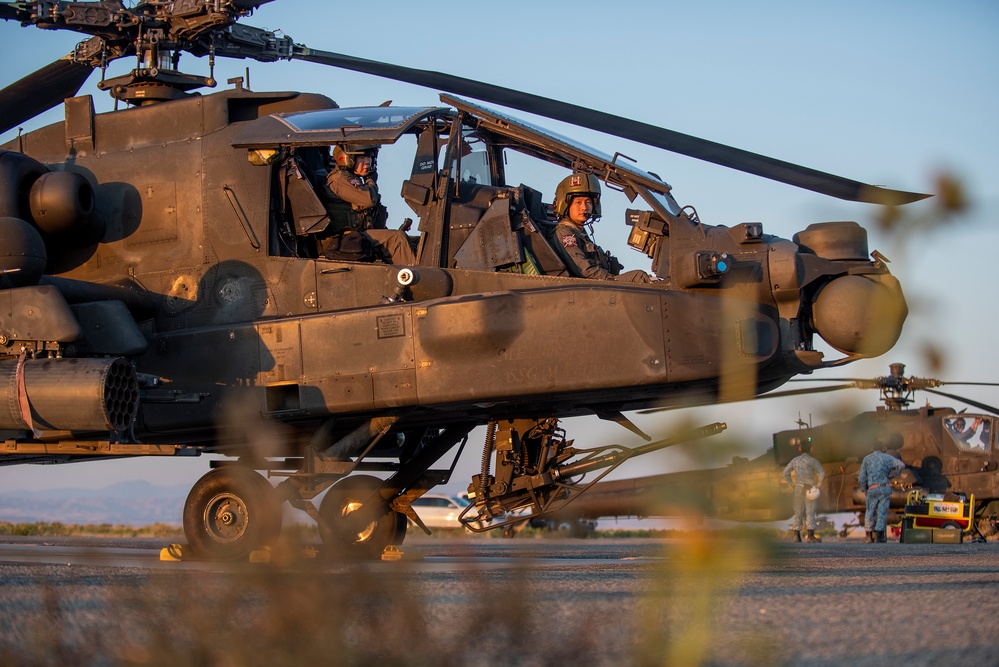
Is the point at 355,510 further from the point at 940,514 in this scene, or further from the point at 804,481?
the point at 940,514

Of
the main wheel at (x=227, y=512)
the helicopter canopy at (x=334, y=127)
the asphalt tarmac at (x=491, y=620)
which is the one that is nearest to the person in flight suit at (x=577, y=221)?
the helicopter canopy at (x=334, y=127)

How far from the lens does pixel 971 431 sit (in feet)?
60.7

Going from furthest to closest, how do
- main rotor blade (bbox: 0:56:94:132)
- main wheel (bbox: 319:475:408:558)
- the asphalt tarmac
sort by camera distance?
1. main rotor blade (bbox: 0:56:94:132)
2. main wheel (bbox: 319:475:408:558)
3. the asphalt tarmac

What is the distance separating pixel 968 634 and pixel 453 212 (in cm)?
558

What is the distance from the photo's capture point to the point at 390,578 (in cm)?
396

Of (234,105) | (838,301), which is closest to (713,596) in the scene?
(838,301)

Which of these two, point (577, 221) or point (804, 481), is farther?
point (804, 481)

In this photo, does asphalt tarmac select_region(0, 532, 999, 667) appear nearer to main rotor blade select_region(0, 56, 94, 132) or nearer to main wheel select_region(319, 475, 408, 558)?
main wheel select_region(319, 475, 408, 558)

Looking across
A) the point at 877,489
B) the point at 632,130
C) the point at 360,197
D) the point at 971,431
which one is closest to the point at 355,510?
the point at 360,197

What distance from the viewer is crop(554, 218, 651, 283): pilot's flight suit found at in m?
8.20

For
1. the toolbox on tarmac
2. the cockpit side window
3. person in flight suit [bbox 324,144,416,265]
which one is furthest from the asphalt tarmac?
Answer: the cockpit side window

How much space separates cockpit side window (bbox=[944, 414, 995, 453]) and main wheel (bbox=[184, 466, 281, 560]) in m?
13.8

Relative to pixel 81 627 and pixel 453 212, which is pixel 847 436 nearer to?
pixel 81 627

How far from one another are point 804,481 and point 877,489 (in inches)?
35.5
